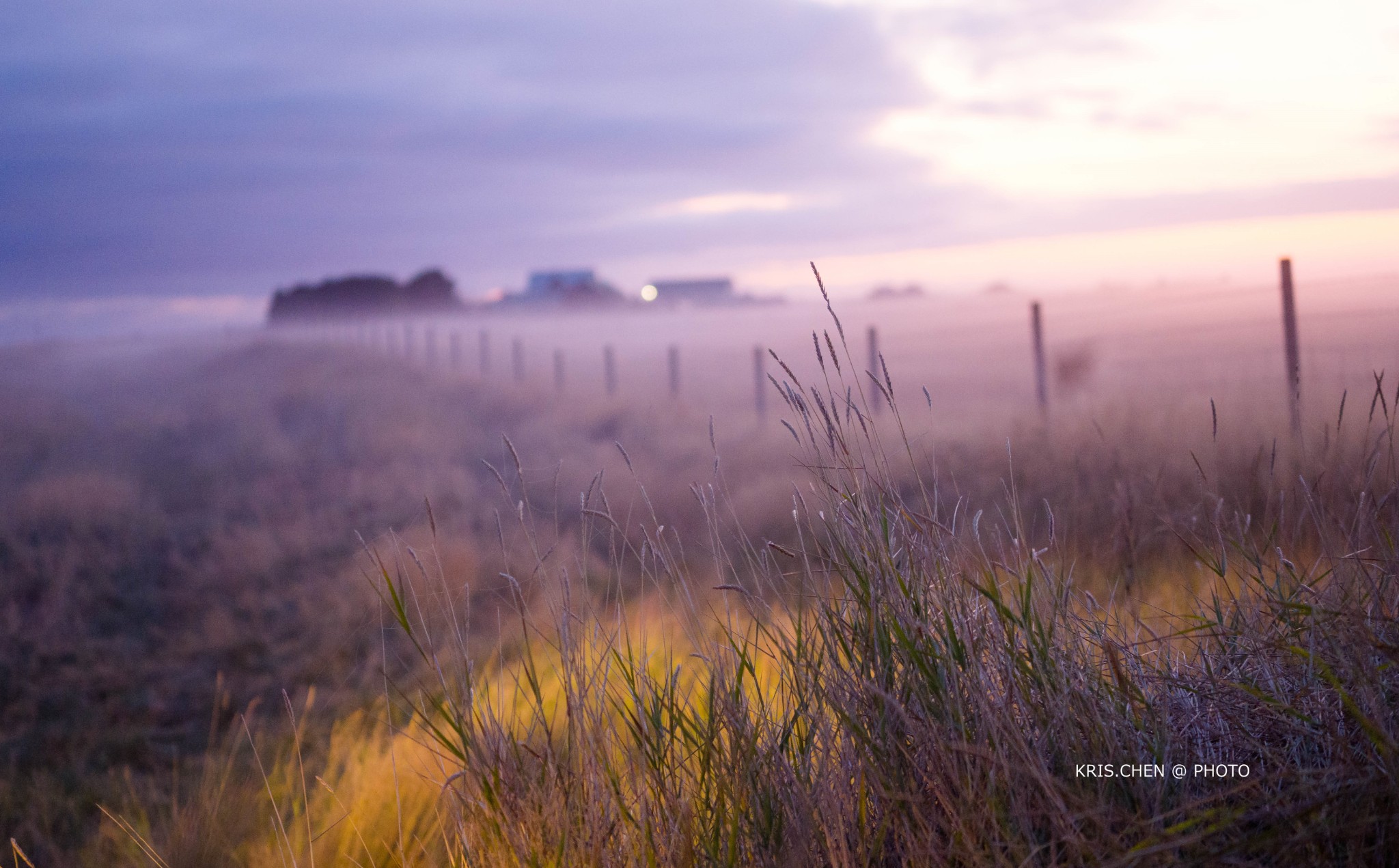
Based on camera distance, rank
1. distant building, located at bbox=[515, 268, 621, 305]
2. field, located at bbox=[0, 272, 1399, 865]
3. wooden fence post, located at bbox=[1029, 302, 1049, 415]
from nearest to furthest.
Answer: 1. field, located at bbox=[0, 272, 1399, 865]
2. wooden fence post, located at bbox=[1029, 302, 1049, 415]
3. distant building, located at bbox=[515, 268, 621, 305]

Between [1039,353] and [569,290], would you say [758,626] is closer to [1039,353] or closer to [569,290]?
[1039,353]

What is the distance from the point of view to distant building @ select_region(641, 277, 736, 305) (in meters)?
57.2

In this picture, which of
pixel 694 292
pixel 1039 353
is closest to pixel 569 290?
pixel 694 292

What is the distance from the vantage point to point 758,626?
64.7 inches

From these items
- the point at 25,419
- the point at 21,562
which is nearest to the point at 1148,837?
the point at 21,562

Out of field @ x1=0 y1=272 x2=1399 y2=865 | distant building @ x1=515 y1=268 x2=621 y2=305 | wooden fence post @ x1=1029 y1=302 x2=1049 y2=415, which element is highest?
distant building @ x1=515 y1=268 x2=621 y2=305

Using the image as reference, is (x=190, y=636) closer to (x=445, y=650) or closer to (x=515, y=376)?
(x=445, y=650)

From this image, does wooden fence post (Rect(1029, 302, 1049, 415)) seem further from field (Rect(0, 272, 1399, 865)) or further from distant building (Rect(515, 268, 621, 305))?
distant building (Rect(515, 268, 621, 305))

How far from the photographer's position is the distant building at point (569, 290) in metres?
55.0

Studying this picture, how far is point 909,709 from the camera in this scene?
1.57 metres

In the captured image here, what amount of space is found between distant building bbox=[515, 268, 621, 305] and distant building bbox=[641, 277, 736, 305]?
2.73 meters

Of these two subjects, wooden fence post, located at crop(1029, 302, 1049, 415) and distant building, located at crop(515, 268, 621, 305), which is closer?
wooden fence post, located at crop(1029, 302, 1049, 415)

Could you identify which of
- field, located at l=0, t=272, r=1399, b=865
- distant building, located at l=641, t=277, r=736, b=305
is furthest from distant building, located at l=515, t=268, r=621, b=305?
field, located at l=0, t=272, r=1399, b=865

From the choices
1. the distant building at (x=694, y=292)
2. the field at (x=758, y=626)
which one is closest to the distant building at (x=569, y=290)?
the distant building at (x=694, y=292)
